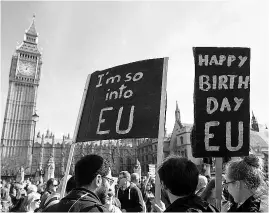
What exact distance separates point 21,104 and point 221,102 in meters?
79.4

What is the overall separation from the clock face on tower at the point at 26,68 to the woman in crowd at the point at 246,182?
8040cm

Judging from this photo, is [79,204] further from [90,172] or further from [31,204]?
[31,204]

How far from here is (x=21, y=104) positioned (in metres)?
74.0

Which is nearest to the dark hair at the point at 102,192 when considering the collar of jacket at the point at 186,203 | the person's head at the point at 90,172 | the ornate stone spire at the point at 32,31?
the person's head at the point at 90,172

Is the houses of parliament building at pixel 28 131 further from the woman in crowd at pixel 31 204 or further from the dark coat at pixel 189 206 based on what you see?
the dark coat at pixel 189 206

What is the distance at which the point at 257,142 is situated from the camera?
44.4 metres

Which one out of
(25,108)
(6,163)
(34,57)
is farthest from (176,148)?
(34,57)

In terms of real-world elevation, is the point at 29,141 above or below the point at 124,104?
below

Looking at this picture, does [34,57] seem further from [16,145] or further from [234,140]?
[234,140]

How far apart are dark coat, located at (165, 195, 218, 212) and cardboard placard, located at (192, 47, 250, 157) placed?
4.48ft

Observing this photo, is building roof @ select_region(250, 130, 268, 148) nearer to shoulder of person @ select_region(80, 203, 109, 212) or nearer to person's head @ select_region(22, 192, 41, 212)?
person's head @ select_region(22, 192, 41, 212)

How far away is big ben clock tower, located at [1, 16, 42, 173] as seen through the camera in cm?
7031

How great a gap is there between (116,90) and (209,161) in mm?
1929

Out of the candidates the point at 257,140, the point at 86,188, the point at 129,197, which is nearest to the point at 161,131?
the point at 86,188
